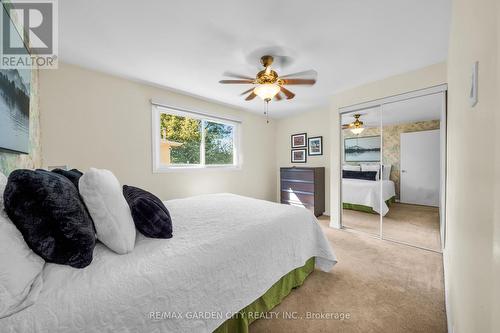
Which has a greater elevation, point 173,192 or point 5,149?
point 5,149

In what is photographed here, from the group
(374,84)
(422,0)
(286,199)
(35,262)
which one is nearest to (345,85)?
(374,84)

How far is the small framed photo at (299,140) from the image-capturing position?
458 centimetres

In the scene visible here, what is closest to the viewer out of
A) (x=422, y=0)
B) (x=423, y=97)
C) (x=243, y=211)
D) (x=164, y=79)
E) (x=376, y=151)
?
(x=422, y=0)

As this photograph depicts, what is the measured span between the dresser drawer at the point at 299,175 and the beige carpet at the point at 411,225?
1.24m

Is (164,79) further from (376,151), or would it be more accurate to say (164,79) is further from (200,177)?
(376,151)

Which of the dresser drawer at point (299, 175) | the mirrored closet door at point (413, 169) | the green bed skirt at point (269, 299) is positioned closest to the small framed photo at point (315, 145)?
the dresser drawer at point (299, 175)

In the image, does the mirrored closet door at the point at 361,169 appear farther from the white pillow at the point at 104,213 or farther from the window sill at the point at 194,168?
the white pillow at the point at 104,213

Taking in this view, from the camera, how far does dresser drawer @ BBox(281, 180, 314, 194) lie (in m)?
4.01

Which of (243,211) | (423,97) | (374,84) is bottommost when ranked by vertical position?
(243,211)

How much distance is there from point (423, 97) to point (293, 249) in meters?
2.62

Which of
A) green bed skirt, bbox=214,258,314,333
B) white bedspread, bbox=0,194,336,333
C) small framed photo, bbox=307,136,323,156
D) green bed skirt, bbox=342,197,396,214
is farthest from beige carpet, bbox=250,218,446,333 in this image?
small framed photo, bbox=307,136,323,156

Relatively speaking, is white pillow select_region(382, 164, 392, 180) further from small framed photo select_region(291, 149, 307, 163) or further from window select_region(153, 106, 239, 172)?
window select_region(153, 106, 239, 172)

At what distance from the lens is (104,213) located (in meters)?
1.08

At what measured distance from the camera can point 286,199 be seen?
4.45 m
